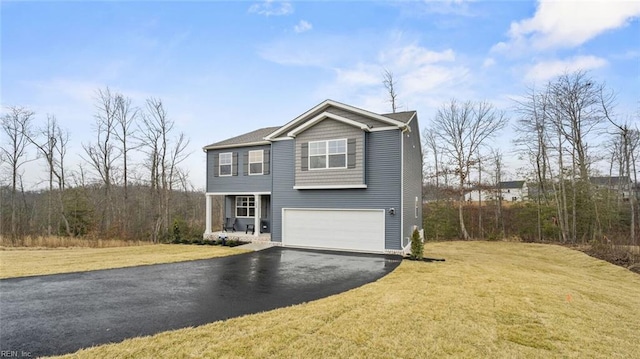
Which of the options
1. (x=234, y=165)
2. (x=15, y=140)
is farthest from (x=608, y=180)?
(x=15, y=140)

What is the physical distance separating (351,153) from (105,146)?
61.3 ft

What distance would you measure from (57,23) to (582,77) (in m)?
27.7

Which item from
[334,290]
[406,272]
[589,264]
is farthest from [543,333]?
[589,264]

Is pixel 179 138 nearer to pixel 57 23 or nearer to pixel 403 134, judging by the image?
pixel 57 23

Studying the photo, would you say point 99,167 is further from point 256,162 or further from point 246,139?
point 256,162

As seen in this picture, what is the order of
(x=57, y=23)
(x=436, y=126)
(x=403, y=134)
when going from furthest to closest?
(x=436, y=126), (x=403, y=134), (x=57, y=23)

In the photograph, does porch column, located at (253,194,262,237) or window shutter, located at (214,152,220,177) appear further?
window shutter, located at (214,152,220,177)

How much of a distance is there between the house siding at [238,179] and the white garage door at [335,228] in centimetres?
217

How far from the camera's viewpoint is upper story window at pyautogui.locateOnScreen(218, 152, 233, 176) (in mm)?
17062

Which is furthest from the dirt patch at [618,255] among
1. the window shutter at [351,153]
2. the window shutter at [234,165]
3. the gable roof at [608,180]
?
the window shutter at [234,165]

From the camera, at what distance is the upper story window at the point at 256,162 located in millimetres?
16156

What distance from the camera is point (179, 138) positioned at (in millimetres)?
21734

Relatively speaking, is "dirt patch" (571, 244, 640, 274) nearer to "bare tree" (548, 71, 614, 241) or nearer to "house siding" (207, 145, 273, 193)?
"bare tree" (548, 71, 614, 241)

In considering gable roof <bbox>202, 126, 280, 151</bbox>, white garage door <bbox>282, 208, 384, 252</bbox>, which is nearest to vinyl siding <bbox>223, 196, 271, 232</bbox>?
white garage door <bbox>282, 208, 384, 252</bbox>
